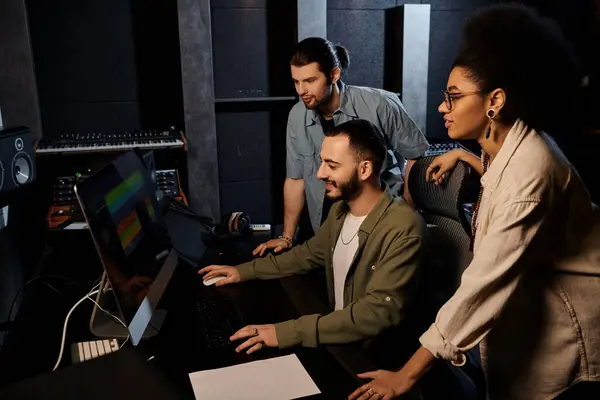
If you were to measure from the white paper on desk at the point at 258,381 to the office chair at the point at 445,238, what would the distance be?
0.57 m

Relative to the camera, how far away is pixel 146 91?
3656 mm

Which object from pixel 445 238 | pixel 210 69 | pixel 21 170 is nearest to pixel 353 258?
pixel 445 238

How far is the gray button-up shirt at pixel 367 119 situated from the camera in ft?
8.61

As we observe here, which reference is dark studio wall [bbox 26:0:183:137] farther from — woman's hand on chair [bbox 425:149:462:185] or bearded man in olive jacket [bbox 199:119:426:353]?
woman's hand on chair [bbox 425:149:462:185]

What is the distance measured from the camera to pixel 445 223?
6.23ft

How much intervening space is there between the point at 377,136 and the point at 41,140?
83.4 inches

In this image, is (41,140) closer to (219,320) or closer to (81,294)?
(81,294)

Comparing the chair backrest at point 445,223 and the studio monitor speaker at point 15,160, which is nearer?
the chair backrest at point 445,223

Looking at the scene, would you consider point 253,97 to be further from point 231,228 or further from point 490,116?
point 490,116

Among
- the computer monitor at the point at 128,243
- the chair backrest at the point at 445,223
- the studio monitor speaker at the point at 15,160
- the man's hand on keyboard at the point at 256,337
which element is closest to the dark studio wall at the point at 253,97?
the studio monitor speaker at the point at 15,160

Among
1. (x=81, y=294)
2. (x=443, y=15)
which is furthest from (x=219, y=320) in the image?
(x=443, y=15)

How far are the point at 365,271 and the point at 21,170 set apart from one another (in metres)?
1.34

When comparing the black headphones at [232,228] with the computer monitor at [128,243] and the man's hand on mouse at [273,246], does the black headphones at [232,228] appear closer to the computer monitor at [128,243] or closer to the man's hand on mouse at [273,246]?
the man's hand on mouse at [273,246]

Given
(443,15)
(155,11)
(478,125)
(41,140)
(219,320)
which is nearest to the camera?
Answer: (478,125)
